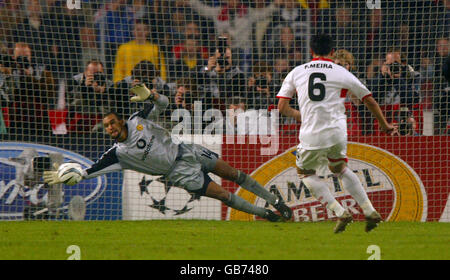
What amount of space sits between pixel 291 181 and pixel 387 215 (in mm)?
1428

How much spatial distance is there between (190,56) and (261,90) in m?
1.46

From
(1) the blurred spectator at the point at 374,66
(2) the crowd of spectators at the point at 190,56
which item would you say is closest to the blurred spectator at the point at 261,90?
(2) the crowd of spectators at the point at 190,56

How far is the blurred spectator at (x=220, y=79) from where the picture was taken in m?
11.1

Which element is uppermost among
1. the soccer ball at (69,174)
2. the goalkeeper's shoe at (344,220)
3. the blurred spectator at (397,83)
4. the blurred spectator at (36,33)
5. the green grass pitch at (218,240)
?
the blurred spectator at (36,33)

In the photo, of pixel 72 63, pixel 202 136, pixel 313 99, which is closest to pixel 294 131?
pixel 202 136

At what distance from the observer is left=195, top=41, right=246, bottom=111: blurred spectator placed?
11062 mm

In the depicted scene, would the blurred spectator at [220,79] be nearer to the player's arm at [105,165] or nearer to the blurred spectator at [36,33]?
the player's arm at [105,165]

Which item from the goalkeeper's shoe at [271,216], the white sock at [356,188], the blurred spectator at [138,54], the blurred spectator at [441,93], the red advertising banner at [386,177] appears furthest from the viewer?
the blurred spectator at [138,54]

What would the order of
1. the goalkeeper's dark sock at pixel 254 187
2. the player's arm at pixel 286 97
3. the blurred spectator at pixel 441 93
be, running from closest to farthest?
the player's arm at pixel 286 97, the goalkeeper's dark sock at pixel 254 187, the blurred spectator at pixel 441 93

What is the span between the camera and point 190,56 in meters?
11.8

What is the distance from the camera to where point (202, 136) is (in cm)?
1062

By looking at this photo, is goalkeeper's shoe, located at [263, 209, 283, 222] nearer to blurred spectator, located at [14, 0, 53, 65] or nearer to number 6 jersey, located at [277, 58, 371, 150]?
number 6 jersey, located at [277, 58, 371, 150]

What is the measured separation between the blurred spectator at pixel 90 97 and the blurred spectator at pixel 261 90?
2.09 m

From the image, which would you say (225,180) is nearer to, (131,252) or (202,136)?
(202,136)
